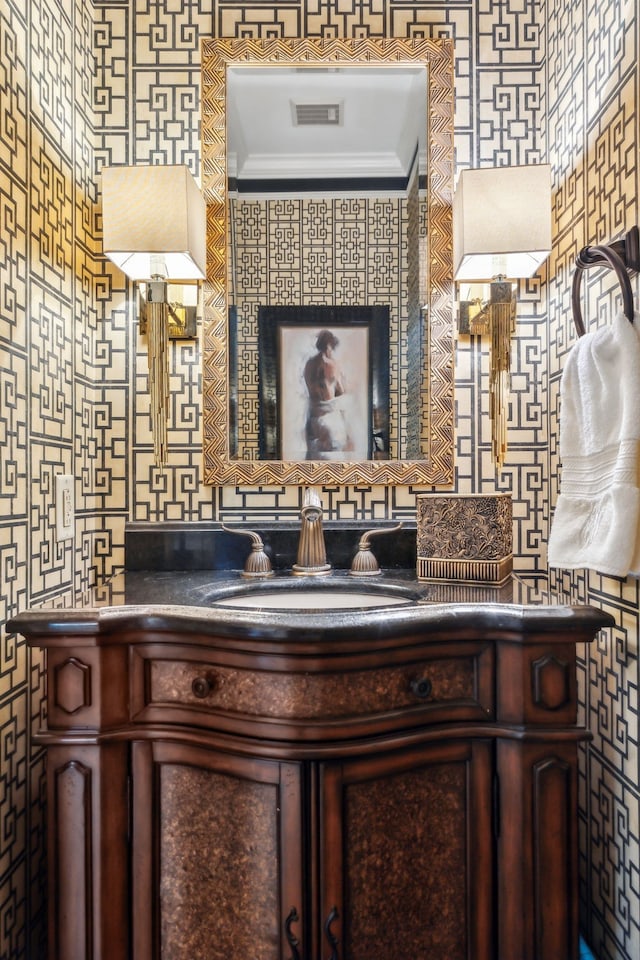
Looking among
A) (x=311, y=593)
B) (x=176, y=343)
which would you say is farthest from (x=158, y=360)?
(x=311, y=593)

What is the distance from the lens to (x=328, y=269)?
5.09 feet

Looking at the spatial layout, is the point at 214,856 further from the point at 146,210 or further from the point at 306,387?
the point at 146,210

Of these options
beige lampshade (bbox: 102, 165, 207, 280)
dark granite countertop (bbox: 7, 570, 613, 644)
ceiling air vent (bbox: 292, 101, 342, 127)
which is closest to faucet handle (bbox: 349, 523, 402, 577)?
dark granite countertop (bbox: 7, 570, 613, 644)

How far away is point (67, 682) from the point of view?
1017 millimetres

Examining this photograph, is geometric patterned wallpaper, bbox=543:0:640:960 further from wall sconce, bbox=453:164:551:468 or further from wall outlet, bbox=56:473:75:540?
wall outlet, bbox=56:473:75:540

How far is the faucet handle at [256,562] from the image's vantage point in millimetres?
1431

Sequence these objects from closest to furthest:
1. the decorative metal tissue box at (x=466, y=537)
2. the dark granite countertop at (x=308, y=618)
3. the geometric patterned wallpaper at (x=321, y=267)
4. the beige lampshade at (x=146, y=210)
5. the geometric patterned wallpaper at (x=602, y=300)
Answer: the dark granite countertop at (x=308, y=618) < the geometric patterned wallpaper at (x=602, y=300) < the decorative metal tissue box at (x=466, y=537) < the beige lampshade at (x=146, y=210) < the geometric patterned wallpaper at (x=321, y=267)

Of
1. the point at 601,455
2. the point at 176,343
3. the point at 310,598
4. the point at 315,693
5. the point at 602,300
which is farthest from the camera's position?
the point at 176,343

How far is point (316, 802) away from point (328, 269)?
3.93ft

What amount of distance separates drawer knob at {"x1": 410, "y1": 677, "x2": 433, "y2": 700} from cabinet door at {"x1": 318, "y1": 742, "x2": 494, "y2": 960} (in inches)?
3.6

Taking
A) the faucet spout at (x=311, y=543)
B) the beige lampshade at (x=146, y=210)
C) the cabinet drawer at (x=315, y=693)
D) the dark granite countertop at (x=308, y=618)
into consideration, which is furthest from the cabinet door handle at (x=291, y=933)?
the beige lampshade at (x=146, y=210)

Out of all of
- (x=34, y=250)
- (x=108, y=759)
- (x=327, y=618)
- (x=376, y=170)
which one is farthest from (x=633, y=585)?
(x=34, y=250)

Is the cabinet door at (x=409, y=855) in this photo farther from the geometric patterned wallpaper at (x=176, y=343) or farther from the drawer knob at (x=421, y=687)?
the geometric patterned wallpaper at (x=176, y=343)

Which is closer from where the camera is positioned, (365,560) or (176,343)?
(365,560)
